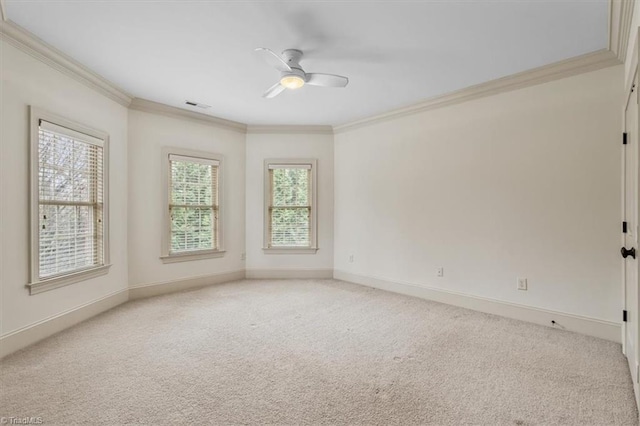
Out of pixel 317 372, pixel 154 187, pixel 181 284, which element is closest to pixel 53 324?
pixel 181 284

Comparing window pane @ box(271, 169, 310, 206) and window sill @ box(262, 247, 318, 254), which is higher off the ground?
window pane @ box(271, 169, 310, 206)

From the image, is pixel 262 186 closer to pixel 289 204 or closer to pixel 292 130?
pixel 289 204

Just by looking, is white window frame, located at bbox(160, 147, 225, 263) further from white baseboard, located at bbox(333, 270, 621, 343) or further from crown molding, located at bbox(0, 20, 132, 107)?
white baseboard, located at bbox(333, 270, 621, 343)

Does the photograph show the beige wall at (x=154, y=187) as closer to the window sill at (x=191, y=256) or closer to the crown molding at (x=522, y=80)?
the window sill at (x=191, y=256)

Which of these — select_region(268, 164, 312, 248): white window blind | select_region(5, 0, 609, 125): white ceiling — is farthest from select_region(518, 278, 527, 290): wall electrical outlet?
select_region(268, 164, 312, 248): white window blind

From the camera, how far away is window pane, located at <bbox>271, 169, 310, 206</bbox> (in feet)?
18.4

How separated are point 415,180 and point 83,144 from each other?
411 cm

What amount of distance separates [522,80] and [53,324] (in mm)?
5446

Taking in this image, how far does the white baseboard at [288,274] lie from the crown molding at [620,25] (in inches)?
177

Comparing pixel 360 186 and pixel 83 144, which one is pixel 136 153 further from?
pixel 360 186

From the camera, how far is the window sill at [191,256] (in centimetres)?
470

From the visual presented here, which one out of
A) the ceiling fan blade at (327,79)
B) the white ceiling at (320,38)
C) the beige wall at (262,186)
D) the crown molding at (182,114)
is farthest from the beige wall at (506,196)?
the crown molding at (182,114)

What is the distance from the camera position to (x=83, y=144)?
3529mm

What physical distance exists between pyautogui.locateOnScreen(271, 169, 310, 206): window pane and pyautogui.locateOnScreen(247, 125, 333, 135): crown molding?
2.18 feet
